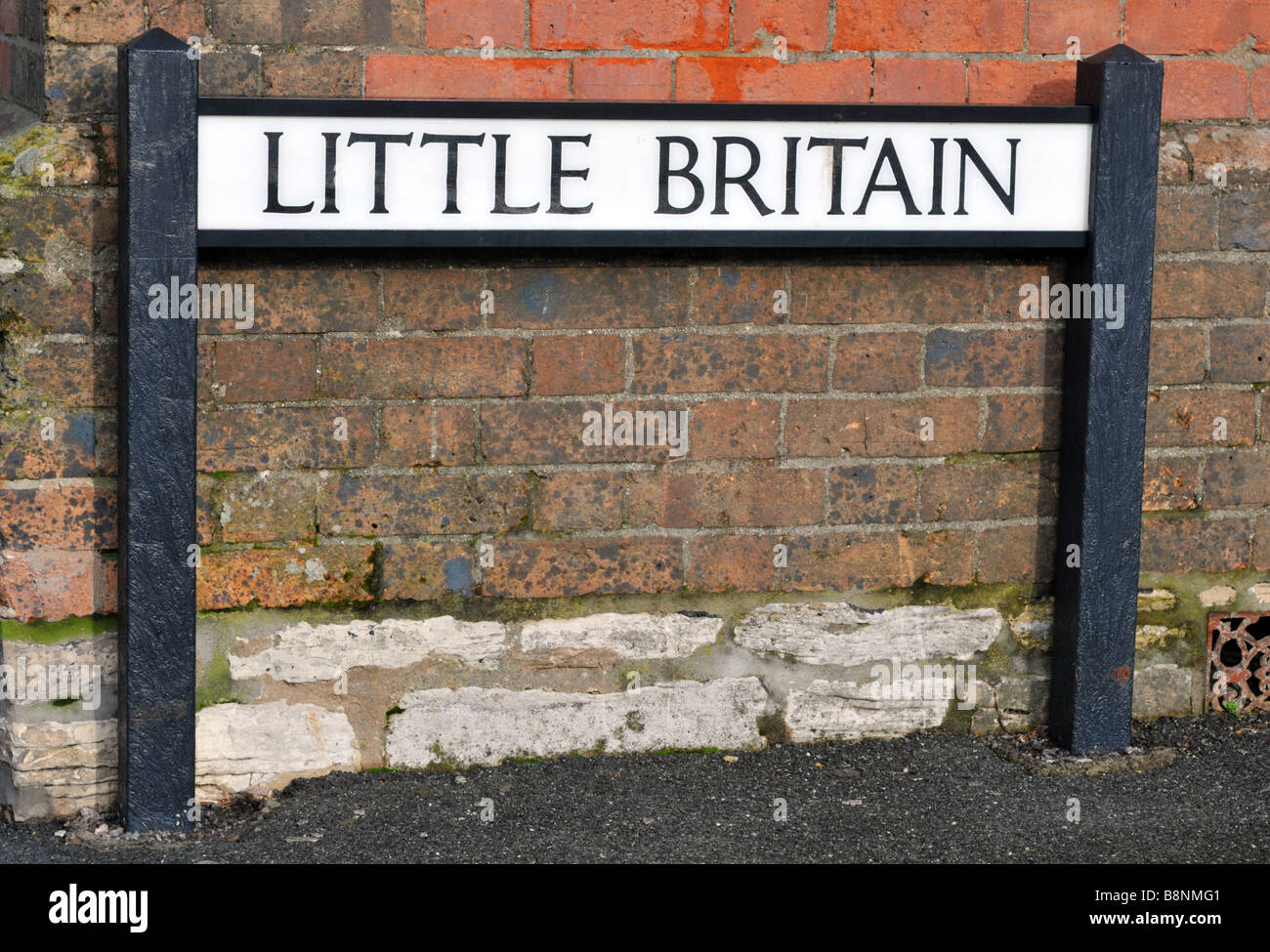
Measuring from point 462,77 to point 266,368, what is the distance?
737mm

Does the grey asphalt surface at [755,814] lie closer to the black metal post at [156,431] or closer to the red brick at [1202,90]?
the black metal post at [156,431]

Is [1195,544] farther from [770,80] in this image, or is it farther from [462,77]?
[462,77]

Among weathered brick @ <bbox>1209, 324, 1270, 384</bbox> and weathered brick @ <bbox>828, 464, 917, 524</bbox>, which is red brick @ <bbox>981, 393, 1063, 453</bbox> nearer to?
weathered brick @ <bbox>828, 464, 917, 524</bbox>

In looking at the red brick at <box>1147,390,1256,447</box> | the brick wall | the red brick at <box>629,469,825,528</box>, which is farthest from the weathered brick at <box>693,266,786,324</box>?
the red brick at <box>1147,390,1256,447</box>

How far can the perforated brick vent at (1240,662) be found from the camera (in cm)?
391

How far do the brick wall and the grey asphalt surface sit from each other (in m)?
0.42

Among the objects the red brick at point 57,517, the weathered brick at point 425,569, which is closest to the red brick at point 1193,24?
the weathered brick at point 425,569

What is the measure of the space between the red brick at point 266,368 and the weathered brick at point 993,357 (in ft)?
4.54

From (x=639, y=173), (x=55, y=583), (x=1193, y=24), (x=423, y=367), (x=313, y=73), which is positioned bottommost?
(x=55, y=583)

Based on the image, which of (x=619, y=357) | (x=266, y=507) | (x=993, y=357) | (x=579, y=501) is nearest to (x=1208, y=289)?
(x=993, y=357)

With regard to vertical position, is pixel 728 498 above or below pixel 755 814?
above

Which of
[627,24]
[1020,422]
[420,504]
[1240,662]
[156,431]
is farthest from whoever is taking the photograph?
[1240,662]

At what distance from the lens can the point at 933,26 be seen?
350 centimetres

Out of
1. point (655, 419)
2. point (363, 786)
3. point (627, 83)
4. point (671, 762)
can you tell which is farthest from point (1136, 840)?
point (627, 83)
